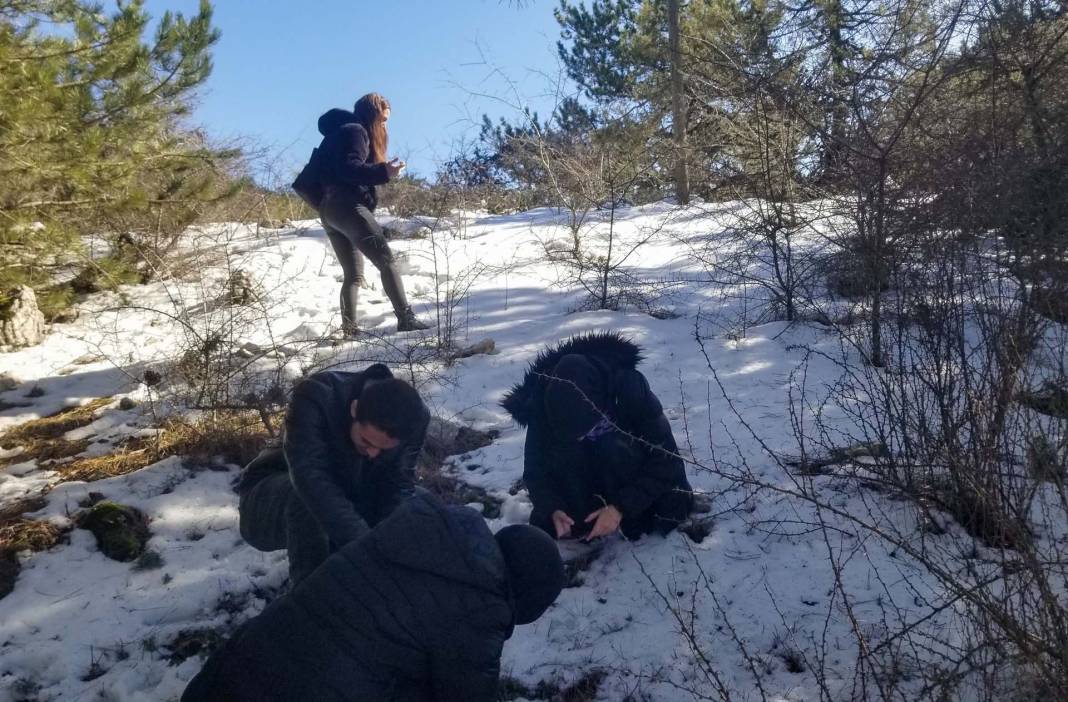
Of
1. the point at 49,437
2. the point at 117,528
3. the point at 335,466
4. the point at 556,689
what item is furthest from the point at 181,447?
the point at 556,689

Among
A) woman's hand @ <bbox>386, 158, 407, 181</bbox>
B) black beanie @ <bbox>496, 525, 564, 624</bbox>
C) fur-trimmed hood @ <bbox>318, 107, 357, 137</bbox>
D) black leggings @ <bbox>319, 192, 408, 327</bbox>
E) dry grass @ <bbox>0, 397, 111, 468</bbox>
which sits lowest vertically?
dry grass @ <bbox>0, 397, 111, 468</bbox>

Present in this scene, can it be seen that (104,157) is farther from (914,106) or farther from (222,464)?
(914,106)

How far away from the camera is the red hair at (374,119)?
532cm

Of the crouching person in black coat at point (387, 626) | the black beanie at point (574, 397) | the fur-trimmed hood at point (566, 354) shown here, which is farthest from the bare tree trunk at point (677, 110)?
the crouching person in black coat at point (387, 626)

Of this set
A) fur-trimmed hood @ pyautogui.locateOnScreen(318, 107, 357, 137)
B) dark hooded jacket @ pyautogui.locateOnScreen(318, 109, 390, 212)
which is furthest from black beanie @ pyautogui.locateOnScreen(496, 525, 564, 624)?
fur-trimmed hood @ pyautogui.locateOnScreen(318, 107, 357, 137)

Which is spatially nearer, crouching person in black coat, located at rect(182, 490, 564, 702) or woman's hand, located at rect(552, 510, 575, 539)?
crouching person in black coat, located at rect(182, 490, 564, 702)

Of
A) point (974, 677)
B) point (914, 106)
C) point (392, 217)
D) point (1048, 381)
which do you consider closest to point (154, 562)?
point (974, 677)

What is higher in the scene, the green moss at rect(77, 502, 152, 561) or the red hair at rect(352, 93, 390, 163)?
the red hair at rect(352, 93, 390, 163)

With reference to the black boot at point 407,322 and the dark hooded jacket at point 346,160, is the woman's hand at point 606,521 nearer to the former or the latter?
the black boot at point 407,322

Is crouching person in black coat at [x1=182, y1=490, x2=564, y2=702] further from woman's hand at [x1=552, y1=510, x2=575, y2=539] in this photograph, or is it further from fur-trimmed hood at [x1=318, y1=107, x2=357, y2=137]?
fur-trimmed hood at [x1=318, y1=107, x2=357, y2=137]

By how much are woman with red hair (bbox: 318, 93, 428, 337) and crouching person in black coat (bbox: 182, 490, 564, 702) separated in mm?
3620

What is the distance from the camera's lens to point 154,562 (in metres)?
3.11

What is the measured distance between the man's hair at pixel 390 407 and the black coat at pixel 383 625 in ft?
2.28

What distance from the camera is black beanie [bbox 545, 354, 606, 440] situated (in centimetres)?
292
